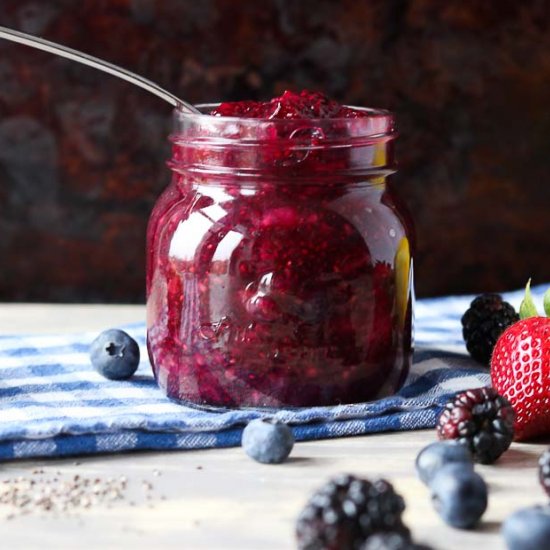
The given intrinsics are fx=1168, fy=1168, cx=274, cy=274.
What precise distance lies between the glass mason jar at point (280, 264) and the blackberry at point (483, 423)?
0.18 m

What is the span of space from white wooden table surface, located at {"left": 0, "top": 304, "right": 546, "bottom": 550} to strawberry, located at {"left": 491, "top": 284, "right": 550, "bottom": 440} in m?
0.03

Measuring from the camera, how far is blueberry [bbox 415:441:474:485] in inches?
49.0

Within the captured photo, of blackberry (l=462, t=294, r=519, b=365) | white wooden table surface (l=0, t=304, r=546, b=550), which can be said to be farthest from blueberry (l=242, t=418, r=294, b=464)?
blackberry (l=462, t=294, r=519, b=365)

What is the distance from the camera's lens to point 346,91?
2404 mm

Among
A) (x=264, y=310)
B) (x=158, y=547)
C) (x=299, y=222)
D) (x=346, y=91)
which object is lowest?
(x=158, y=547)

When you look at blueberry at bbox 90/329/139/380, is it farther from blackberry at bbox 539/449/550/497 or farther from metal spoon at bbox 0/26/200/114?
blackberry at bbox 539/449/550/497

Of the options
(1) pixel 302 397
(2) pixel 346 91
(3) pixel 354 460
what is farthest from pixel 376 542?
(2) pixel 346 91

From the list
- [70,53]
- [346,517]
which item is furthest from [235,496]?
[70,53]

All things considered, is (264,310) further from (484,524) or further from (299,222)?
(484,524)

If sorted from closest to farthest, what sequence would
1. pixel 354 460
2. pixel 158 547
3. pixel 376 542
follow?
1. pixel 376 542
2. pixel 158 547
3. pixel 354 460

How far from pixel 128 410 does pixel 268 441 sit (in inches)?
9.5

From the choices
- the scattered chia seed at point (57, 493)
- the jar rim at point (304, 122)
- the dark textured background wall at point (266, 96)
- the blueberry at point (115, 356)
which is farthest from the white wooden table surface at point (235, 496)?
the dark textured background wall at point (266, 96)

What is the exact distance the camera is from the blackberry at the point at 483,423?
52.6 inches

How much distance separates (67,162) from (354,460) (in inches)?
50.6
